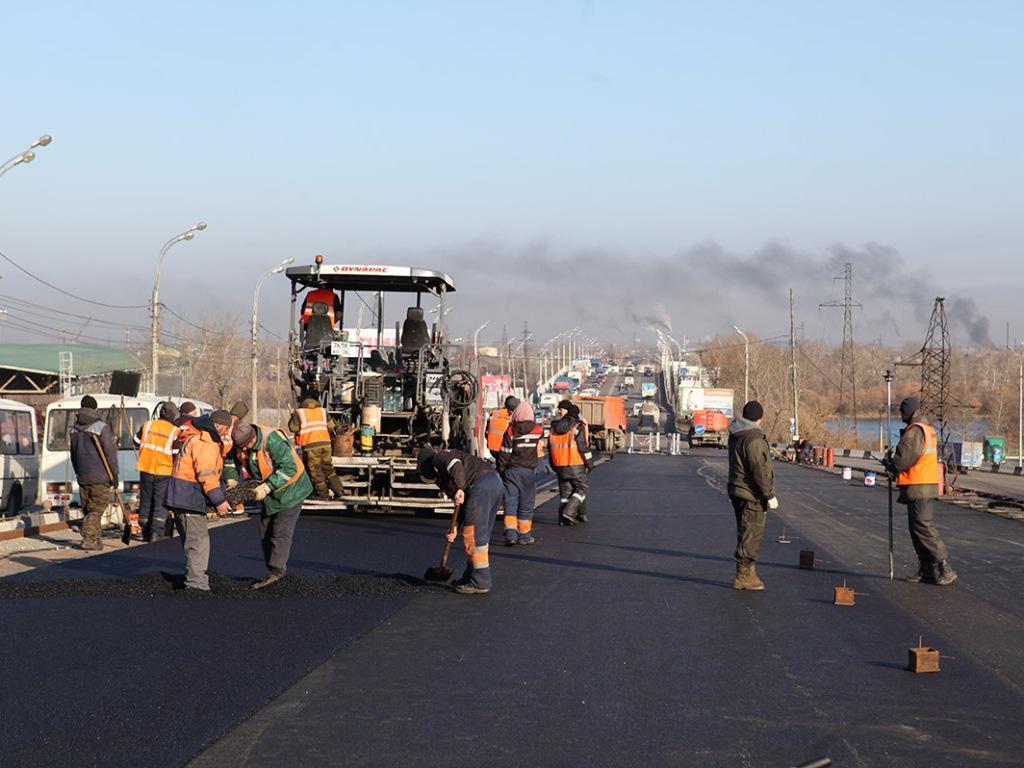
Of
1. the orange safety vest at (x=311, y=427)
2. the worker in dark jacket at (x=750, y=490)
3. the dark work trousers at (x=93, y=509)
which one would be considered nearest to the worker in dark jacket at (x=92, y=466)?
the dark work trousers at (x=93, y=509)

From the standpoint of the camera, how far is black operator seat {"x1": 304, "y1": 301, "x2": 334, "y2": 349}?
18.6 m

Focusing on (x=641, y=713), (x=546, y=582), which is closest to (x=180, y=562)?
(x=546, y=582)

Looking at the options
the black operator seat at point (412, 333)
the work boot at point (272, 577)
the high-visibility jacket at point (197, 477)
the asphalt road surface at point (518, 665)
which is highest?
the black operator seat at point (412, 333)

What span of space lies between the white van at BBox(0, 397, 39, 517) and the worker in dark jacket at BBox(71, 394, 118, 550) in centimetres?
598

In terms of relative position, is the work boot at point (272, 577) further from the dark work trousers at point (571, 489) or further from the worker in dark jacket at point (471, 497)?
the dark work trousers at point (571, 489)

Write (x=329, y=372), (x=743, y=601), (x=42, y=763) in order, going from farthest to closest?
(x=329, y=372), (x=743, y=601), (x=42, y=763)

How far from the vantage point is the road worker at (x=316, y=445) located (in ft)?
56.3

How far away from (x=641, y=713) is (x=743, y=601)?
168 inches

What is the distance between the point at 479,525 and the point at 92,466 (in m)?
5.87

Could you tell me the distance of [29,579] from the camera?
12.1 metres

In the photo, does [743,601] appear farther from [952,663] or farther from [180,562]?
[180,562]

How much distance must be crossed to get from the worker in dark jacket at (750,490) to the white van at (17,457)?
1308 centimetres

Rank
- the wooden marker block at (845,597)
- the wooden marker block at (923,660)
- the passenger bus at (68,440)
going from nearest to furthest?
the wooden marker block at (923,660), the wooden marker block at (845,597), the passenger bus at (68,440)

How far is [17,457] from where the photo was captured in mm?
20500
